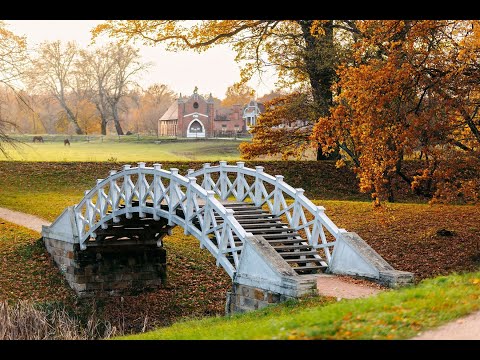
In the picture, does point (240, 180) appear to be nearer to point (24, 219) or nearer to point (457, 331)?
point (457, 331)

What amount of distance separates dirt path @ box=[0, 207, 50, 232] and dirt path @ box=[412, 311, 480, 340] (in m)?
20.3

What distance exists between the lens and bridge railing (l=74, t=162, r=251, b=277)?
18.2 metres

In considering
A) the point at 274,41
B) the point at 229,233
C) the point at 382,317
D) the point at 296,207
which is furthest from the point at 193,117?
the point at 382,317

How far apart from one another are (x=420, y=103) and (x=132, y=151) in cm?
3176

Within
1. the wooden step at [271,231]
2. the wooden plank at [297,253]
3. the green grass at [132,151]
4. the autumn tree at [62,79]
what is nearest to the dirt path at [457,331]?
the wooden plank at [297,253]

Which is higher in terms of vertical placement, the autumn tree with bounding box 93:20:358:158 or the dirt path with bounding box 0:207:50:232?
the autumn tree with bounding box 93:20:358:158

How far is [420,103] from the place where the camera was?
23.0 m

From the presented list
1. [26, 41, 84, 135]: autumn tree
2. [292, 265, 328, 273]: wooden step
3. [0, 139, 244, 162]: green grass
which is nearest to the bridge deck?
[292, 265, 328, 273]: wooden step

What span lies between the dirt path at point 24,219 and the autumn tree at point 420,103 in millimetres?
12629

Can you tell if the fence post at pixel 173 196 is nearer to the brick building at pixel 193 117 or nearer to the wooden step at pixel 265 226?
the wooden step at pixel 265 226

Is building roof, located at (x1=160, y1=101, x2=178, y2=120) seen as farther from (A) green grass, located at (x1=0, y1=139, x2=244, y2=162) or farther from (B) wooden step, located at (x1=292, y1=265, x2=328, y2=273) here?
(B) wooden step, located at (x1=292, y1=265, x2=328, y2=273)

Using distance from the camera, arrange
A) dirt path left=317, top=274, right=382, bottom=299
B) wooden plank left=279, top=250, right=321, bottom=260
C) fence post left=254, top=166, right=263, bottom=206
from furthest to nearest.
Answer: fence post left=254, top=166, right=263, bottom=206
wooden plank left=279, top=250, right=321, bottom=260
dirt path left=317, top=274, right=382, bottom=299
